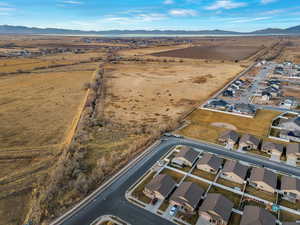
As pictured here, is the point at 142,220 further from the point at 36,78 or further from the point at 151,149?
the point at 36,78

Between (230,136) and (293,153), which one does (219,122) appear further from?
(293,153)

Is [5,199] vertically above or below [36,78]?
below

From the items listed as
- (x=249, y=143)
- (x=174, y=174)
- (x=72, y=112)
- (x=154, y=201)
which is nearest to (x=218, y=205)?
(x=154, y=201)

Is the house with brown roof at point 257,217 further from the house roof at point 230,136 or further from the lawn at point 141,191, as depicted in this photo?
the house roof at point 230,136

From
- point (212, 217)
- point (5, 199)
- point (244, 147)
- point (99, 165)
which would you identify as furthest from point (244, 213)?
point (5, 199)

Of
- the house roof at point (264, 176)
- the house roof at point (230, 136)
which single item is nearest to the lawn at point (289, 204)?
the house roof at point (264, 176)
